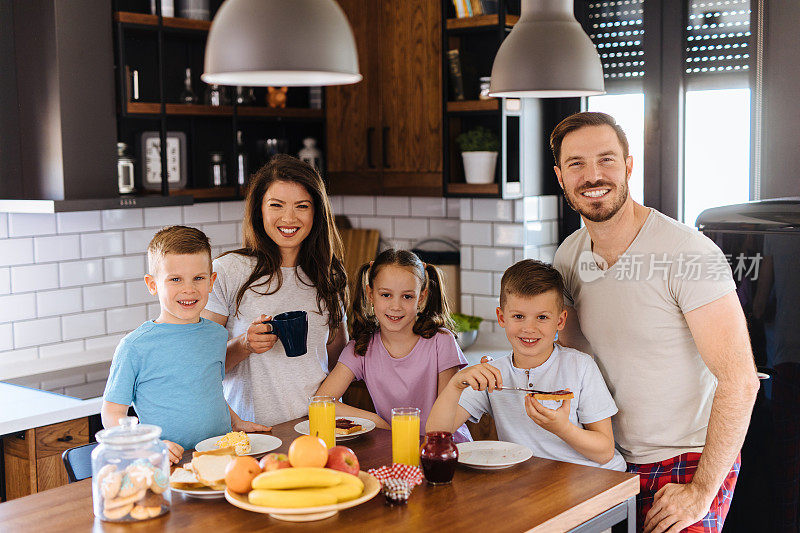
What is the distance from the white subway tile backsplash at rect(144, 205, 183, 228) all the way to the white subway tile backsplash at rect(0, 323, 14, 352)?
76cm

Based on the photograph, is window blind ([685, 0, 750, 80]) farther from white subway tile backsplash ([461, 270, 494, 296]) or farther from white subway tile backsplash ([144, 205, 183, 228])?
white subway tile backsplash ([144, 205, 183, 228])

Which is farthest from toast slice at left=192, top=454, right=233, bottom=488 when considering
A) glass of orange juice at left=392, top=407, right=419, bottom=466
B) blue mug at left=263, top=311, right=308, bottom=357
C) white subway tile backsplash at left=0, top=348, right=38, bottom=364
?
white subway tile backsplash at left=0, top=348, right=38, bottom=364

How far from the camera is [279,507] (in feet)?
5.56

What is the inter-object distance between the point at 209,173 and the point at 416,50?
1128 millimetres

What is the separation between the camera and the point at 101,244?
394cm

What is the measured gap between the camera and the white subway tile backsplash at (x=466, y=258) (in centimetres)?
419

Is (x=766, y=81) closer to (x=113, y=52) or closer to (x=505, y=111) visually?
(x=505, y=111)

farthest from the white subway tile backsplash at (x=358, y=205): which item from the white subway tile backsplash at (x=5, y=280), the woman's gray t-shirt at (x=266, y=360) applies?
the woman's gray t-shirt at (x=266, y=360)

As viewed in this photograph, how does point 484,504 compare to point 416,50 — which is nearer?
point 484,504

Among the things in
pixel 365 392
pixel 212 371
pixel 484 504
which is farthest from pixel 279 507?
pixel 365 392

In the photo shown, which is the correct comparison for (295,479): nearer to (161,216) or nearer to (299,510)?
(299,510)

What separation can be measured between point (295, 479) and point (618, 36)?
9.03 ft

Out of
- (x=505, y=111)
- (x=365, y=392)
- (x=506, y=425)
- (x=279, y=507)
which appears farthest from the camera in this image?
(x=505, y=111)

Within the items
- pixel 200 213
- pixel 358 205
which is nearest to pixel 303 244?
pixel 200 213
